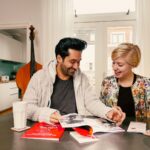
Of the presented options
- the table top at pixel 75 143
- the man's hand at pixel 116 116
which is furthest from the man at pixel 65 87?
the table top at pixel 75 143

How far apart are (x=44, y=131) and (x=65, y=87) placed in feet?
2.13

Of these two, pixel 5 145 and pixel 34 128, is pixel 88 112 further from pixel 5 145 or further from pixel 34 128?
pixel 5 145

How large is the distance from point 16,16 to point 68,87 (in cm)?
226

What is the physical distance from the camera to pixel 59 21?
11.0 feet

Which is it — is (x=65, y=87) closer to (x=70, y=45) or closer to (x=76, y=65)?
(x=76, y=65)

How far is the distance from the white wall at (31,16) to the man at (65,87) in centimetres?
164

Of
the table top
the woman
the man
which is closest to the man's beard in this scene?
the man

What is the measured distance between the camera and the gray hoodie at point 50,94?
1.50 metres

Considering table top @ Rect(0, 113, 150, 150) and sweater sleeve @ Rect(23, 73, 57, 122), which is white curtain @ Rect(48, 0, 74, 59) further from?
table top @ Rect(0, 113, 150, 150)

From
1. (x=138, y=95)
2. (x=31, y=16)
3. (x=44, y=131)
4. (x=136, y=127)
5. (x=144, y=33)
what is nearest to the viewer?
(x=44, y=131)

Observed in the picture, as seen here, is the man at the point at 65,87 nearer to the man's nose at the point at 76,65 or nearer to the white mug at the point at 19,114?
the man's nose at the point at 76,65

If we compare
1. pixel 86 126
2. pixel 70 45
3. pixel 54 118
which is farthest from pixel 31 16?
pixel 86 126

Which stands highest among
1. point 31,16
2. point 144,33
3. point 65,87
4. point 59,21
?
point 31,16

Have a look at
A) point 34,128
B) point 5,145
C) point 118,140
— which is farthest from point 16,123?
point 118,140
